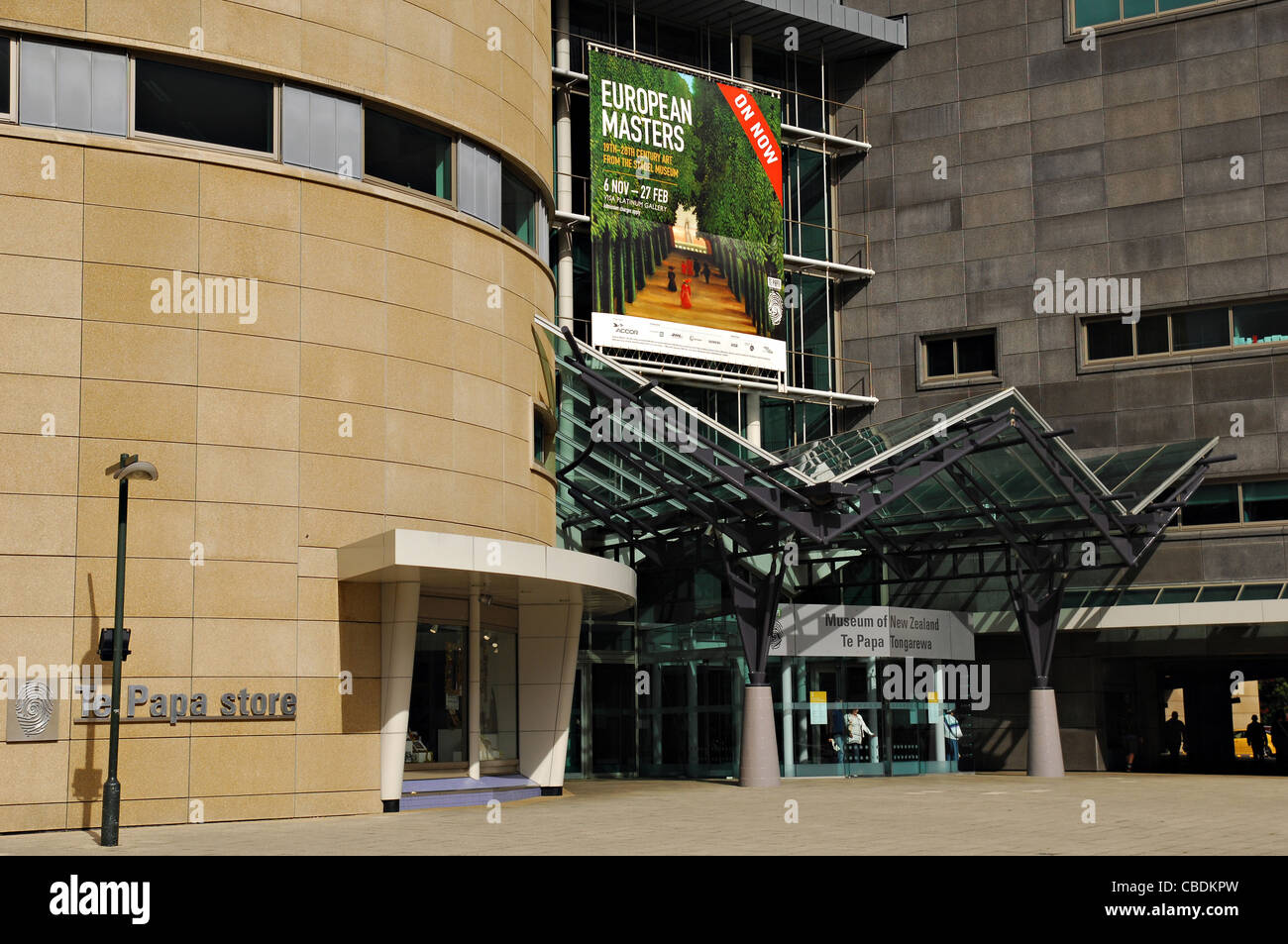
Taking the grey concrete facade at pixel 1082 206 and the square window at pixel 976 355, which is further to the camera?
the square window at pixel 976 355

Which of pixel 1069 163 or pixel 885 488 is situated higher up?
pixel 1069 163

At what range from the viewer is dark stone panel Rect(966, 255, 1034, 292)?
44062 mm

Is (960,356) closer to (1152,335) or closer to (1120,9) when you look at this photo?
(1152,335)

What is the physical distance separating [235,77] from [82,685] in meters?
9.52

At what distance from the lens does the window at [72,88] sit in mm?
22062

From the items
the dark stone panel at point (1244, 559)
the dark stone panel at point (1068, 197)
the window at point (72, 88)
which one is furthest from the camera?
the dark stone panel at point (1068, 197)

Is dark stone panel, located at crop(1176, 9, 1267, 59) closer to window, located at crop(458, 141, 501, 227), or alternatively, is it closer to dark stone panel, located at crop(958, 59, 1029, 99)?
dark stone panel, located at crop(958, 59, 1029, 99)

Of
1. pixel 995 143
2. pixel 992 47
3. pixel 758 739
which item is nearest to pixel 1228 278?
pixel 995 143

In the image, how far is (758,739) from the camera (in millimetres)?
30250

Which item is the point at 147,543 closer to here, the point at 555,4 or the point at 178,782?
the point at 178,782

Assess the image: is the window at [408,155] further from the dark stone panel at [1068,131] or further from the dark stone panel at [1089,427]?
the dark stone panel at [1068,131]

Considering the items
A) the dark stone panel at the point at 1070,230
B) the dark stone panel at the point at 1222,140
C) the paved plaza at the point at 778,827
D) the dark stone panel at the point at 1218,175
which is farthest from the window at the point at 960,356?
the paved plaza at the point at 778,827

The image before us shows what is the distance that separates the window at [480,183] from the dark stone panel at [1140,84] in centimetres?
2288

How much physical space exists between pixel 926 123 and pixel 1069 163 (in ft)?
15.8
